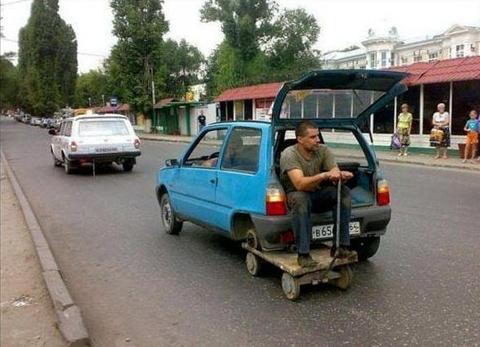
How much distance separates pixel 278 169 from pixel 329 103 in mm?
986

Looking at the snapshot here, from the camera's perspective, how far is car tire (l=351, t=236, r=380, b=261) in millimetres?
6074

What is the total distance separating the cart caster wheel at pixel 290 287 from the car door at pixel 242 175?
0.69m

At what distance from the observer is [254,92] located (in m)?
31.2

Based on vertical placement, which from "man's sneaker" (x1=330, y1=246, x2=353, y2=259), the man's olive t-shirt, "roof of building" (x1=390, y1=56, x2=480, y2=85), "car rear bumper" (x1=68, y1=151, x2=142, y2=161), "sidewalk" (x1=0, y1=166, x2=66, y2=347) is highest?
"roof of building" (x1=390, y1=56, x2=480, y2=85)

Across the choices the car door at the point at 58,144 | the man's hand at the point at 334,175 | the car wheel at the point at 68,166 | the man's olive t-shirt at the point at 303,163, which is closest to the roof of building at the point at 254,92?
the car door at the point at 58,144

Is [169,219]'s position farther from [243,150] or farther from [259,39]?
[259,39]

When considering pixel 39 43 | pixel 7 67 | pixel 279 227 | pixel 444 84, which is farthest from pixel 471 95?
pixel 39 43

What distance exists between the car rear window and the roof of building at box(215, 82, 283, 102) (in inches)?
523

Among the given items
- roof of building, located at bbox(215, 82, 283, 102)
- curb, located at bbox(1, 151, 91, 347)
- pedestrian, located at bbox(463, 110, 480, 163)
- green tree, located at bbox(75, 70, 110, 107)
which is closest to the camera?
curb, located at bbox(1, 151, 91, 347)

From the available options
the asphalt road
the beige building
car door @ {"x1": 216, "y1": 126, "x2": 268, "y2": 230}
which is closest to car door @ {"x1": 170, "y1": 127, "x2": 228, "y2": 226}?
car door @ {"x1": 216, "y1": 126, "x2": 268, "y2": 230}

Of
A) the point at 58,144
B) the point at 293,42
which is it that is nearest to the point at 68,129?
the point at 58,144

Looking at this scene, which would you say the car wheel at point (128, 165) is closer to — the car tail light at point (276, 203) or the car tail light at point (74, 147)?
the car tail light at point (74, 147)

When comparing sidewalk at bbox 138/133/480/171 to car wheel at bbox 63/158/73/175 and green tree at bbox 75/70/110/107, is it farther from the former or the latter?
green tree at bbox 75/70/110/107

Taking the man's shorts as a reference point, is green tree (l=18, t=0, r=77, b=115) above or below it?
above
